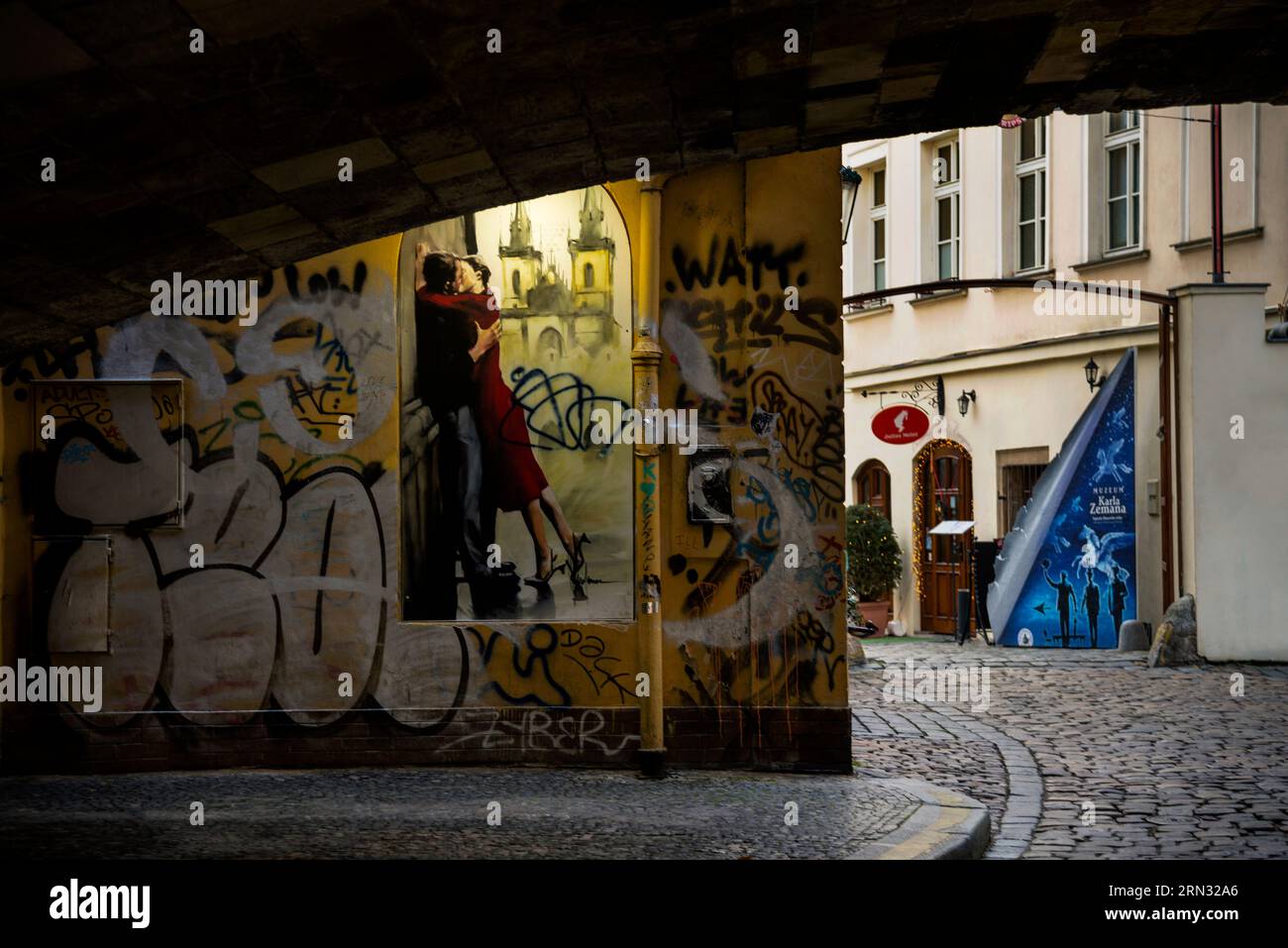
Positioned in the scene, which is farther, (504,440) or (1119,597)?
(1119,597)

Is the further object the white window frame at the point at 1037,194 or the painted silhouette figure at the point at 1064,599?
the white window frame at the point at 1037,194

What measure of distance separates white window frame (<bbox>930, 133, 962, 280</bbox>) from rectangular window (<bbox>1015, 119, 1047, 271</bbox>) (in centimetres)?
133

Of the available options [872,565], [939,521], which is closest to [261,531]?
[872,565]

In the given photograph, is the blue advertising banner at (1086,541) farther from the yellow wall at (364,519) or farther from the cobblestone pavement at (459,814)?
the cobblestone pavement at (459,814)

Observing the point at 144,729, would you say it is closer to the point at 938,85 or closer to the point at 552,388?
the point at 552,388

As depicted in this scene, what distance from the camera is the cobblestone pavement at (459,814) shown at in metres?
7.17

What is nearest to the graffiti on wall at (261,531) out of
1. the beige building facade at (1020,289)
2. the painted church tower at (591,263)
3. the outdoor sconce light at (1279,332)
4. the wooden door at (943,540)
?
the painted church tower at (591,263)

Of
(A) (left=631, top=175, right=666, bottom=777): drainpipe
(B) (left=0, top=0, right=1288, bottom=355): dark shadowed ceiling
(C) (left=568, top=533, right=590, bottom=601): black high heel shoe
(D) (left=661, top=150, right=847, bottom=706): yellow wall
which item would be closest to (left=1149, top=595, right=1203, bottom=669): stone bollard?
(D) (left=661, top=150, right=847, bottom=706): yellow wall

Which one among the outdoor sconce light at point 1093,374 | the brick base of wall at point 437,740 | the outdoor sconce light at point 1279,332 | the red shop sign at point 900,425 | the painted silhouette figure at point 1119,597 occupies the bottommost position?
the brick base of wall at point 437,740

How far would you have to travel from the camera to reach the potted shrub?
23719mm

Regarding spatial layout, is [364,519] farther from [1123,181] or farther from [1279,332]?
[1123,181]

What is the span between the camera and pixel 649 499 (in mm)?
9672

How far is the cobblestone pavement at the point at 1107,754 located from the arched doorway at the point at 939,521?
19.9 ft

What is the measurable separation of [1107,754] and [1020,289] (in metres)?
13.1
